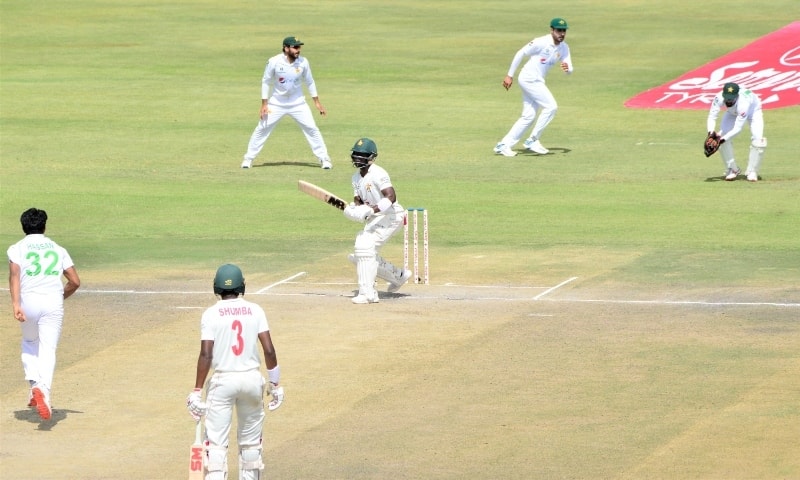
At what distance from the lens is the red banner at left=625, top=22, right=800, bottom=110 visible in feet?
124

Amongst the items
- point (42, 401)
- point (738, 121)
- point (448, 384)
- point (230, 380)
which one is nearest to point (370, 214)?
point (448, 384)

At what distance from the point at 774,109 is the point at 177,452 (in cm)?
2591

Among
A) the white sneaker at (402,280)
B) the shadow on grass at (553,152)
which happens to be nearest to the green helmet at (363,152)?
the white sneaker at (402,280)

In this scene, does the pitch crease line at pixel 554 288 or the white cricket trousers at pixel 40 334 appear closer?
the white cricket trousers at pixel 40 334

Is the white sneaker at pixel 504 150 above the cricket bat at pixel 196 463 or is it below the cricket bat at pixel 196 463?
above

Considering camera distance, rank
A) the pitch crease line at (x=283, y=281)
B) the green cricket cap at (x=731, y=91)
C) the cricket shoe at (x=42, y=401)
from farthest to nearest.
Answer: the green cricket cap at (x=731, y=91), the pitch crease line at (x=283, y=281), the cricket shoe at (x=42, y=401)

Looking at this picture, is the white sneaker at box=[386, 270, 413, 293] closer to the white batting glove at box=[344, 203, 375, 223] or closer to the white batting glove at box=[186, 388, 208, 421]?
the white batting glove at box=[344, 203, 375, 223]

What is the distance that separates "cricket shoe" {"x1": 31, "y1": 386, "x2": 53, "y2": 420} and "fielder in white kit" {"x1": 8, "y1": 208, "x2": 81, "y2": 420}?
0.06 meters

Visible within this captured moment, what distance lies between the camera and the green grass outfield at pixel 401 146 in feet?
73.4

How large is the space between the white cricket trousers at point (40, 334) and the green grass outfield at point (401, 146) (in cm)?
482

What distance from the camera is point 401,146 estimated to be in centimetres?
3247

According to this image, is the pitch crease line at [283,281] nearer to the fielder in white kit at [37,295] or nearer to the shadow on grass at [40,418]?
the shadow on grass at [40,418]

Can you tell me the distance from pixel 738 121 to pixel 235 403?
56.7 feet

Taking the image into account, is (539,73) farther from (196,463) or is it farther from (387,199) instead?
(196,463)
